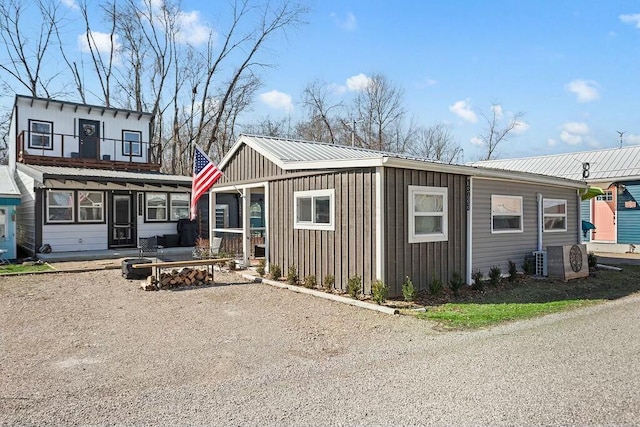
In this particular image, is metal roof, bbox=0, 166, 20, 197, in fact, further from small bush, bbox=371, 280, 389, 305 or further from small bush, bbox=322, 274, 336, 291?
small bush, bbox=371, 280, 389, 305

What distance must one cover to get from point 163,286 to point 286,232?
2.99 m

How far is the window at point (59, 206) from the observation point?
54.5 ft

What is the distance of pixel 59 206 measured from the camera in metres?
16.8

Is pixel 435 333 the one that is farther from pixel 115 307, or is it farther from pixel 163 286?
pixel 163 286

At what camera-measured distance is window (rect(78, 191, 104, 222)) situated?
17203 mm

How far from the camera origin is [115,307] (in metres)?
8.50

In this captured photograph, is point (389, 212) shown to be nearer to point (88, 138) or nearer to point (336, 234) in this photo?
point (336, 234)

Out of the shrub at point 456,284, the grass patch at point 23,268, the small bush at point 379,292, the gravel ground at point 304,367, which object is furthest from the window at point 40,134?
the shrub at point 456,284

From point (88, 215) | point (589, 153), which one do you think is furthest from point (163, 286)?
point (589, 153)

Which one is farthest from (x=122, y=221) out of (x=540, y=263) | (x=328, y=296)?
(x=540, y=263)

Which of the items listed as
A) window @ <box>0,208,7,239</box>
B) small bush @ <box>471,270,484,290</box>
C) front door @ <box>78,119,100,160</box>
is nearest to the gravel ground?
small bush @ <box>471,270,484,290</box>

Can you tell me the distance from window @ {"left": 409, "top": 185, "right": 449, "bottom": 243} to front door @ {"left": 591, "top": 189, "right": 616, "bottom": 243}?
13.3 metres

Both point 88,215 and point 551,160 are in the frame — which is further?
point 551,160

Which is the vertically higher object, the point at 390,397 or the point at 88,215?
the point at 88,215
